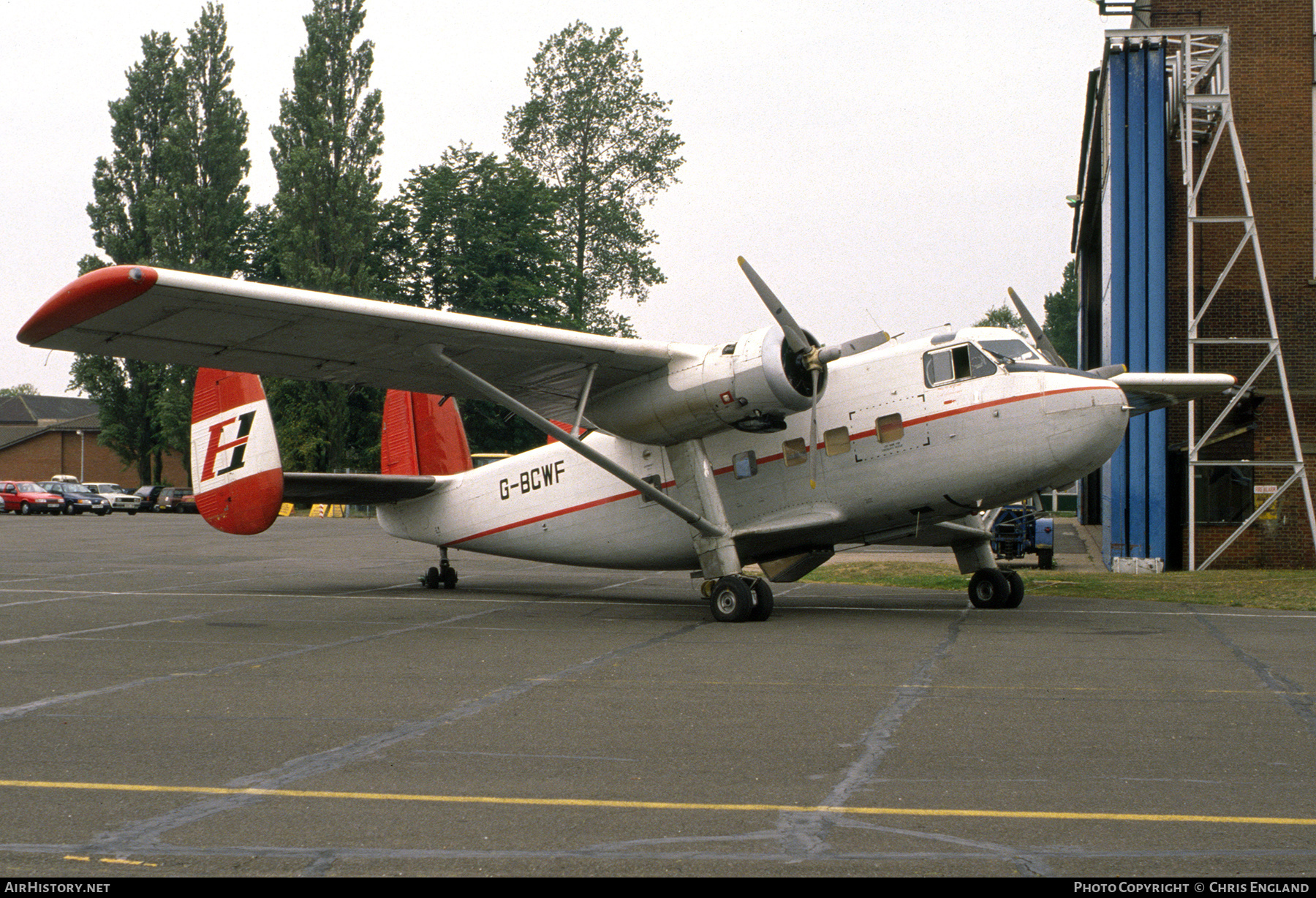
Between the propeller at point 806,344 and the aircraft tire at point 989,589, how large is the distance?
3.63 metres

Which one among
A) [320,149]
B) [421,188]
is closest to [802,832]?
[320,149]

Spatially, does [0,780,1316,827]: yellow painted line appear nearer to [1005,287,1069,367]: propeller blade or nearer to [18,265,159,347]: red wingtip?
[18,265,159,347]: red wingtip

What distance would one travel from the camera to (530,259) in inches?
2426

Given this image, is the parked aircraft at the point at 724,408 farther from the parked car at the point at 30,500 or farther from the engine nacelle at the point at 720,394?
the parked car at the point at 30,500

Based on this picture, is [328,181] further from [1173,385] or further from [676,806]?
[676,806]

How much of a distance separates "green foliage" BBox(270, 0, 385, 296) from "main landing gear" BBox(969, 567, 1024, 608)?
44262mm

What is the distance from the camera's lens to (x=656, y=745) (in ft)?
22.9

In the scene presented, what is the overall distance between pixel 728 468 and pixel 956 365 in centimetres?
345

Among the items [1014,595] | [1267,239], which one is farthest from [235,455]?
[1267,239]

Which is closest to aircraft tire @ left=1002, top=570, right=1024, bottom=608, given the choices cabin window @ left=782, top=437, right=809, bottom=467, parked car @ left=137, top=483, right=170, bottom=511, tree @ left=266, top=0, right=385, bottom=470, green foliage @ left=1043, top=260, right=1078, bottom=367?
cabin window @ left=782, top=437, right=809, bottom=467

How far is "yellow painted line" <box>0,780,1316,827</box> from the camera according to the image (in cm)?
520

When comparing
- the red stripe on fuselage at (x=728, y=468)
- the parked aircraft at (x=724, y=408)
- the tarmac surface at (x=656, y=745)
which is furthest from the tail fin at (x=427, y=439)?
the tarmac surface at (x=656, y=745)

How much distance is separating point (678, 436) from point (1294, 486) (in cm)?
1734

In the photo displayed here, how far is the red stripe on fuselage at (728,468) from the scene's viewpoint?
45.4 feet
